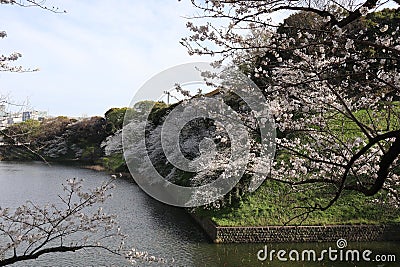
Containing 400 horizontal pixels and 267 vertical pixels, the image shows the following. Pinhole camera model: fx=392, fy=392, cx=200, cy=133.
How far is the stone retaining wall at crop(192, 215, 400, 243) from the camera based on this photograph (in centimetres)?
861

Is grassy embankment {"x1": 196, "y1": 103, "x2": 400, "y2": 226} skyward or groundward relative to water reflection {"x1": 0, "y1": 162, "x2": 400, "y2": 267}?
skyward

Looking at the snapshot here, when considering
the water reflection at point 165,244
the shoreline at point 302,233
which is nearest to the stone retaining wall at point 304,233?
the shoreline at point 302,233

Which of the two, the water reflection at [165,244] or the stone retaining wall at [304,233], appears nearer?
the water reflection at [165,244]

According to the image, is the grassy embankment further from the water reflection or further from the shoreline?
the water reflection

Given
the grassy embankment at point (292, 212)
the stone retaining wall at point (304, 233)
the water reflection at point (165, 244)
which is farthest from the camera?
the grassy embankment at point (292, 212)

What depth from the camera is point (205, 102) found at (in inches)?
223

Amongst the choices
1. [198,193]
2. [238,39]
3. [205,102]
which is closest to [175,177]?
[198,193]

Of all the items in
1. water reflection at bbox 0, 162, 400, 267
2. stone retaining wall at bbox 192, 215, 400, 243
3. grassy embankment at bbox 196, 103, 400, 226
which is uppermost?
grassy embankment at bbox 196, 103, 400, 226

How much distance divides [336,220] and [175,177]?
6397mm

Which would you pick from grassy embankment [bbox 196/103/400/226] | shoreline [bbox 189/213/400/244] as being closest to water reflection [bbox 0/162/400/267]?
shoreline [bbox 189/213/400/244]

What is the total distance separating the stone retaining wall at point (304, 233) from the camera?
8.61 m

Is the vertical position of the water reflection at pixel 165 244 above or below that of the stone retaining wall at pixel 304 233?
below

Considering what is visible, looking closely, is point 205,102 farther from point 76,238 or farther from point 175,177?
point 175,177

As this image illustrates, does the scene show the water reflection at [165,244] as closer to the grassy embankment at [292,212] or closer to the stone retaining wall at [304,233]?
the stone retaining wall at [304,233]
